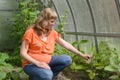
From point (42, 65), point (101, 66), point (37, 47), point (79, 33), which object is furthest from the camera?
point (79, 33)

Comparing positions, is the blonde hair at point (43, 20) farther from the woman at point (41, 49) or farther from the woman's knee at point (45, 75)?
the woman's knee at point (45, 75)

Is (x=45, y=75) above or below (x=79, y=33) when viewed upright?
below

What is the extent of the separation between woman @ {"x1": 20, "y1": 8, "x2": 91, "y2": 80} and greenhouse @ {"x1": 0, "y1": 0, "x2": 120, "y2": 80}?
0.55 m

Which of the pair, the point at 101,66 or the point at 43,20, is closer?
the point at 43,20

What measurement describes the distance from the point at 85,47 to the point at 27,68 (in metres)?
3.20

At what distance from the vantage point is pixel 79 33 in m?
8.07

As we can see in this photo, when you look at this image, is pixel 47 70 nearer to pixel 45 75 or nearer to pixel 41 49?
pixel 45 75

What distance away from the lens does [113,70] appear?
5707mm

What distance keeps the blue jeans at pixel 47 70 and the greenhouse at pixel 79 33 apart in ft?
1.65

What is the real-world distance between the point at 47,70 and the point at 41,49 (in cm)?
35

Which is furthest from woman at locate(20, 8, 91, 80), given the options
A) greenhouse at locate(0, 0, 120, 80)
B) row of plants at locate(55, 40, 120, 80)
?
row of plants at locate(55, 40, 120, 80)

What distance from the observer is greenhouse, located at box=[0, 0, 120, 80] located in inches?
244

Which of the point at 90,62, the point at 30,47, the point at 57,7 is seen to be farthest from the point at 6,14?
the point at 30,47

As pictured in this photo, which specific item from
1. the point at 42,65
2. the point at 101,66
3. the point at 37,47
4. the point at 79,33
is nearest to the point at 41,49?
the point at 37,47
